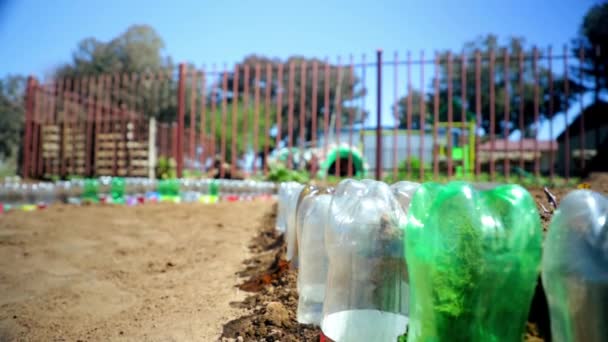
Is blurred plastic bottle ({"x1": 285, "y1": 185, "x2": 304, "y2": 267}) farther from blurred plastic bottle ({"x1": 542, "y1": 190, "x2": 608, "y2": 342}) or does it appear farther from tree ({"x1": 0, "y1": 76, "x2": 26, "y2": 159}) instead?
tree ({"x1": 0, "y1": 76, "x2": 26, "y2": 159})

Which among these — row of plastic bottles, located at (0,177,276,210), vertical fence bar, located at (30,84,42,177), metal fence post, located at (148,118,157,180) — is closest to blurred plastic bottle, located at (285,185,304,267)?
row of plastic bottles, located at (0,177,276,210)

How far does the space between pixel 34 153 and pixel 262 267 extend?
10.1m

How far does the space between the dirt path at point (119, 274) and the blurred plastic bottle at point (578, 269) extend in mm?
1495

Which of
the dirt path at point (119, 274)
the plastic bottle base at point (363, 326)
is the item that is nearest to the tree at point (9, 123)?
the dirt path at point (119, 274)

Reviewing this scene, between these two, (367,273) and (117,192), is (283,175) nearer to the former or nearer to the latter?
(117,192)

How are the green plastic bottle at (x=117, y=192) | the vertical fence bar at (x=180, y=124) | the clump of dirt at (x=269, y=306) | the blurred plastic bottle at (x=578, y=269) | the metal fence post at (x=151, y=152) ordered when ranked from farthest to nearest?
the metal fence post at (x=151, y=152) → the vertical fence bar at (x=180, y=124) → the green plastic bottle at (x=117, y=192) → the clump of dirt at (x=269, y=306) → the blurred plastic bottle at (x=578, y=269)

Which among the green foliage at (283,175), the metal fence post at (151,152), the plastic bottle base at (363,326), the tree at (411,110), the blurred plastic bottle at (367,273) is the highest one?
the tree at (411,110)

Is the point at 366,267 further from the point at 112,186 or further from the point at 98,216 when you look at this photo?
the point at 112,186

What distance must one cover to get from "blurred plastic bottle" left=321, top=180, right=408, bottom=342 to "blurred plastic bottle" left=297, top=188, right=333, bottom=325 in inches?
13.8

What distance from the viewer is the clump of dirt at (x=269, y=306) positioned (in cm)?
180

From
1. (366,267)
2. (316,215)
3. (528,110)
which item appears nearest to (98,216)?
(316,215)

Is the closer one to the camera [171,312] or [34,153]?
[171,312]

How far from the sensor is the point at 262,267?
321 centimetres

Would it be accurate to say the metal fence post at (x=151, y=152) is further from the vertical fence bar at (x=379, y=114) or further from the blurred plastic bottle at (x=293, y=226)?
the blurred plastic bottle at (x=293, y=226)
